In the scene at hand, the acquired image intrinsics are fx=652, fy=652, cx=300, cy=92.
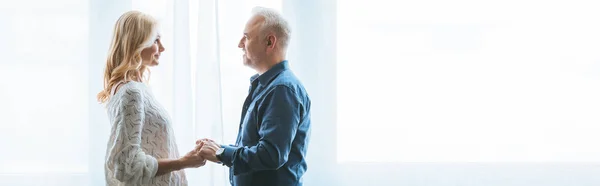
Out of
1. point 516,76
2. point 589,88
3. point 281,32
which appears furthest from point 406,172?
point 281,32

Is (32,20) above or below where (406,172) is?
above

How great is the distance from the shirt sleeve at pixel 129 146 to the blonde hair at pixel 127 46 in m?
0.09

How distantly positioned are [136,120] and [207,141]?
248 mm

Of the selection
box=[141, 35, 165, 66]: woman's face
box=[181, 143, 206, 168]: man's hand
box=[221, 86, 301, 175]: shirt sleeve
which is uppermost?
box=[141, 35, 165, 66]: woman's face

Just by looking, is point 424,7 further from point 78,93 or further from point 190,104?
point 78,93

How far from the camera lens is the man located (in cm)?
167

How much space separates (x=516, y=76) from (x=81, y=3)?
1.72 meters

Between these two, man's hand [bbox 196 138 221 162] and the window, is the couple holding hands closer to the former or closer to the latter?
man's hand [bbox 196 138 221 162]

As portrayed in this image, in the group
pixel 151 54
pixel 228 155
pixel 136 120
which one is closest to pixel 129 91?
pixel 136 120

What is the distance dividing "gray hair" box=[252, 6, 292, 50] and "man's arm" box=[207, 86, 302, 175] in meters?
0.19

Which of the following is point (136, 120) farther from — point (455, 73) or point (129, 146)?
point (455, 73)

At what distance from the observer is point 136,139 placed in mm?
1678

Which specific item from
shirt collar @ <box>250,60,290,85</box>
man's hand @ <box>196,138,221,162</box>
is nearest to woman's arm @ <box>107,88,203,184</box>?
man's hand @ <box>196,138,221,162</box>

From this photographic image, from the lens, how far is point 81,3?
8.23ft
